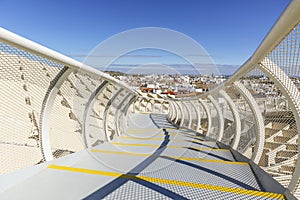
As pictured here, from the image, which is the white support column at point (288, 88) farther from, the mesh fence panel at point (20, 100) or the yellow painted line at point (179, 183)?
the mesh fence panel at point (20, 100)

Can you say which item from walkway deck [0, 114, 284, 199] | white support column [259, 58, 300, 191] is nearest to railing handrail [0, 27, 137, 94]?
walkway deck [0, 114, 284, 199]

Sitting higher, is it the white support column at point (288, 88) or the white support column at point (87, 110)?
the white support column at point (288, 88)

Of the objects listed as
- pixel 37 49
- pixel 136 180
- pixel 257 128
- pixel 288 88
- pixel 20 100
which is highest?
pixel 37 49

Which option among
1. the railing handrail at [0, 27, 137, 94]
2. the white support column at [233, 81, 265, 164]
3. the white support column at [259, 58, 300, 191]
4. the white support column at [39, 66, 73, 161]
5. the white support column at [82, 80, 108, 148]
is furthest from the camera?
the white support column at [82, 80, 108, 148]

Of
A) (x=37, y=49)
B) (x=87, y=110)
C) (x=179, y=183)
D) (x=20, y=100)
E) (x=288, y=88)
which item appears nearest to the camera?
(x=37, y=49)

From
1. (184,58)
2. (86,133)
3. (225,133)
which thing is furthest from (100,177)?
(184,58)

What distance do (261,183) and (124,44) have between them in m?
3.66

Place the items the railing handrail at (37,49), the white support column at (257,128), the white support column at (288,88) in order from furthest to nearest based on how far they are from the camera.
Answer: the white support column at (257,128)
the white support column at (288,88)
the railing handrail at (37,49)

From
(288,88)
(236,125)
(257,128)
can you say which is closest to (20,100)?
(288,88)

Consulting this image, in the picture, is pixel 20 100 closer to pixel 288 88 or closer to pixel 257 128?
pixel 288 88

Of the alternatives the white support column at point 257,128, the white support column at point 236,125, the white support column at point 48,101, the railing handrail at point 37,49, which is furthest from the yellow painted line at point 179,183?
the white support column at point 236,125

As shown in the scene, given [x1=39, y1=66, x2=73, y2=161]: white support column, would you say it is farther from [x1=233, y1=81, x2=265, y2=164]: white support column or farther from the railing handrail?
[x1=233, y1=81, x2=265, y2=164]: white support column

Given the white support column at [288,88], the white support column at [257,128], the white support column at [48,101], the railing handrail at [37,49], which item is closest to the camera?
the railing handrail at [37,49]

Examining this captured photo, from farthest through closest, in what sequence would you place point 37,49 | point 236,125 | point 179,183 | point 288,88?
point 236,125 < point 179,183 < point 288,88 < point 37,49
